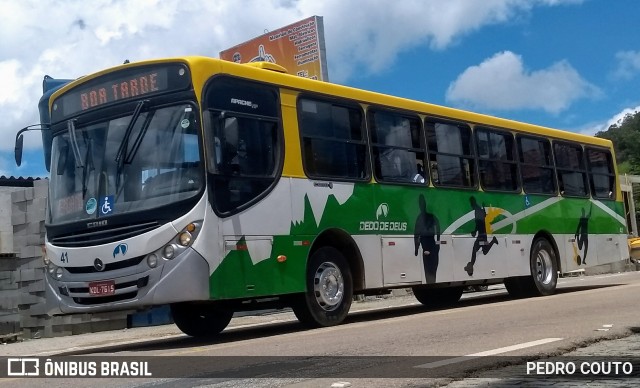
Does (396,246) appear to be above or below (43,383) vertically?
above

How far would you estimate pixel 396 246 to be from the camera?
12.6 metres

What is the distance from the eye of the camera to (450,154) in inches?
560

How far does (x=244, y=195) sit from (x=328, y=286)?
1.93 m

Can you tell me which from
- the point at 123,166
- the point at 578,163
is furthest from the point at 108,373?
the point at 578,163

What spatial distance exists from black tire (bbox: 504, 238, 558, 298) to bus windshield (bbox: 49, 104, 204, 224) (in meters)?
7.91

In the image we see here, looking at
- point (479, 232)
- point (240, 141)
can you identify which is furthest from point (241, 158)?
point (479, 232)

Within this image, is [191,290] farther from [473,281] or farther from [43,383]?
[473,281]

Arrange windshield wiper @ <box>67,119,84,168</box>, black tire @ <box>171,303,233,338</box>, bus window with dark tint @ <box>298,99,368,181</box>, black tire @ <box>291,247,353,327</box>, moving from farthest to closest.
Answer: black tire @ <box>171,303,233,338</box>
bus window with dark tint @ <box>298,99,368,181</box>
black tire @ <box>291,247,353,327</box>
windshield wiper @ <box>67,119,84,168</box>

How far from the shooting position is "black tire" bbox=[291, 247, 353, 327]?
36.6ft

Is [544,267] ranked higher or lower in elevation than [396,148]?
lower

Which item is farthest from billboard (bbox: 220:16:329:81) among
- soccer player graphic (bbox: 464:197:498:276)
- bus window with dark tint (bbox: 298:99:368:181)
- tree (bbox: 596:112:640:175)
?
tree (bbox: 596:112:640:175)

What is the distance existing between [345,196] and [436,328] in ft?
7.71

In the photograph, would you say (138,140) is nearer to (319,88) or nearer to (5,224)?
(319,88)

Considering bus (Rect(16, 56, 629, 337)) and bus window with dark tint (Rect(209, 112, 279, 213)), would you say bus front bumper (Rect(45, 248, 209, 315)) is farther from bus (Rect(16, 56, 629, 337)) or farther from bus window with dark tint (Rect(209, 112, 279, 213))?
bus window with dark tint (Rect(209, 112, 279, 213))
